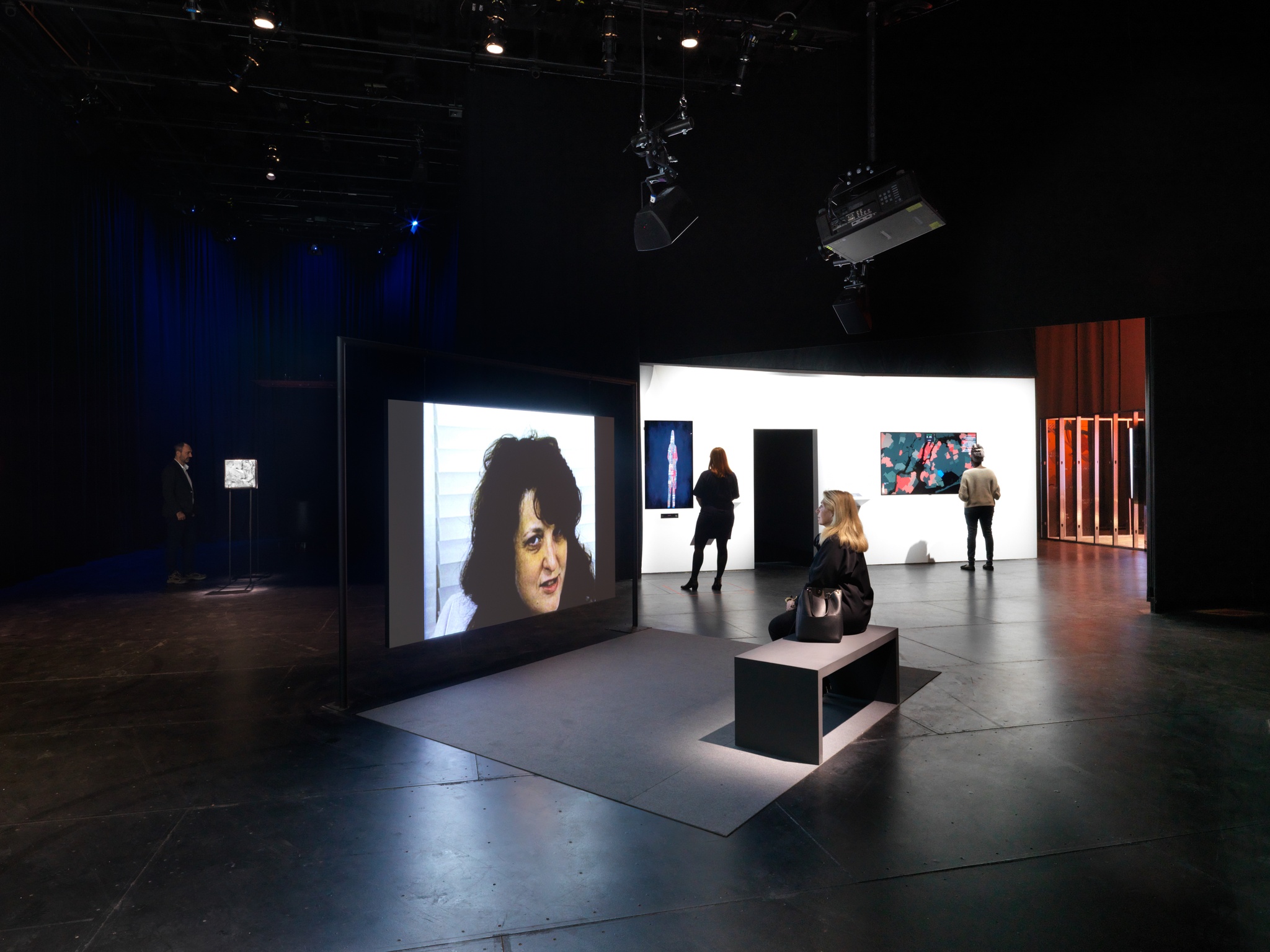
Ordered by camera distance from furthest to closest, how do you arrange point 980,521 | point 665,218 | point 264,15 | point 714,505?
point 980,521, point 714,505, point 264,15, point 665,218

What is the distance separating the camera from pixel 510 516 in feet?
18.0

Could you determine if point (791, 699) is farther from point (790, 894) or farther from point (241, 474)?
point (241, 474)

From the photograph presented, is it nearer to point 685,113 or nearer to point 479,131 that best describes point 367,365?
point 479,131

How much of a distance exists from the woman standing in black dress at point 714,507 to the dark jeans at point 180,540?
6686 mm

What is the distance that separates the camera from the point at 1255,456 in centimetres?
713

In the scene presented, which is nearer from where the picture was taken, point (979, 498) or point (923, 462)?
point (979, 498)

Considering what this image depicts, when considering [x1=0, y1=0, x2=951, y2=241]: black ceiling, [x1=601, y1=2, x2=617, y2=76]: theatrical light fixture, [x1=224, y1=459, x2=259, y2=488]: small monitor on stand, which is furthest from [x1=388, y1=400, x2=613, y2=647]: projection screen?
[x1=224, y1=459, x2=259, y2=488]: small monitor on stand

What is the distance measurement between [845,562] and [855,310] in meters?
3.91

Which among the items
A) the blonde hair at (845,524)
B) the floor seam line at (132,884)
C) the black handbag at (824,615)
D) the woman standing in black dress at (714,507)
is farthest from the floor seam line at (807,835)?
the woman standing in black dress at (714,507)

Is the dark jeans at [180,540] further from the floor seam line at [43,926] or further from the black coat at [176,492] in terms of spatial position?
the floor seam line at [43,926]

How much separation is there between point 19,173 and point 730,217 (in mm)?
9385

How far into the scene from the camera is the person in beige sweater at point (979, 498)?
1000 centimetres

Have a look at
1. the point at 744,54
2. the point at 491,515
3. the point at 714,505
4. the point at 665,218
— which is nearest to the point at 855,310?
the point at 665,218

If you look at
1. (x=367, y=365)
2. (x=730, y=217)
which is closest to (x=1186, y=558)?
(x=730, y=217)
